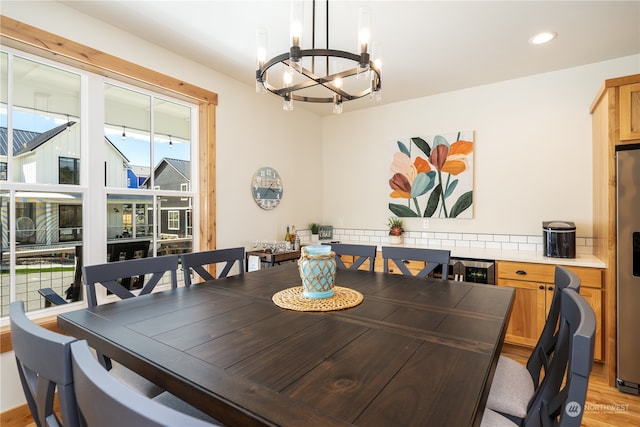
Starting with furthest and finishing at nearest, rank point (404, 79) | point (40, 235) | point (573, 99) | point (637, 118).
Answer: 1. point (404, 79)
2. point (573, 99)
3. point (637, 118)
4. point (40, 235)

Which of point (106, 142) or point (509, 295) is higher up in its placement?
point (106, 142)

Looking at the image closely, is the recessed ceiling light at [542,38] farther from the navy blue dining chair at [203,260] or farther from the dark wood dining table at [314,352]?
the navy blue dining chair at [203,260]

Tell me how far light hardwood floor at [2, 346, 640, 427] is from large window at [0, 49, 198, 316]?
966 millimetres

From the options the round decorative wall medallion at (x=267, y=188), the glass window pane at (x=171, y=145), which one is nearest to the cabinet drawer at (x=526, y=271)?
the round decorative wall medallion at (x=267, y=188)

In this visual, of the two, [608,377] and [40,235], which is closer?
[40,235]

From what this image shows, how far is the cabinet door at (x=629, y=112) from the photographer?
244cm

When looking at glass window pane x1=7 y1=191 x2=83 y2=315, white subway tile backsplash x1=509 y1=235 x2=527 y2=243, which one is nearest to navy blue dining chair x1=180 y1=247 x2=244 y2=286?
glass window pane x1=7 y1=191 x2=83 y2=315

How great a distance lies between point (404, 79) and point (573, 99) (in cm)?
160

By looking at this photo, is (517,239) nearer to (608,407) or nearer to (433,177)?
(433,177)

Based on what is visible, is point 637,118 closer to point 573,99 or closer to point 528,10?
point 573,99

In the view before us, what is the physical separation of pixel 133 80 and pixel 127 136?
444 mm

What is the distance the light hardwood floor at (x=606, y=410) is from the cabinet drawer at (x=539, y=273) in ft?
2.50

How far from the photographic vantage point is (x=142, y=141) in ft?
9.28

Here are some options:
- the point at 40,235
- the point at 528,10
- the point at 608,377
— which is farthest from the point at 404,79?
the point at 40,235
